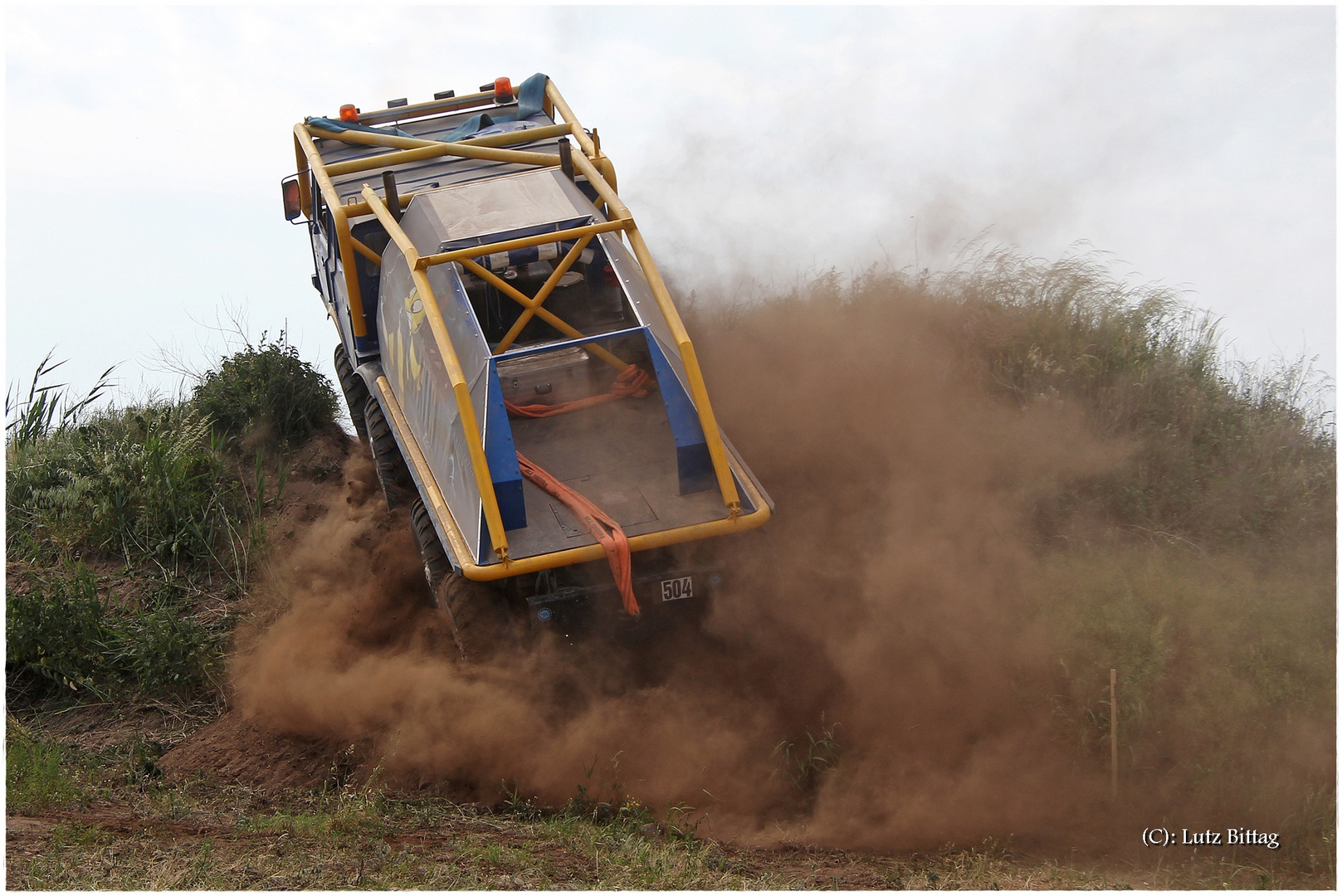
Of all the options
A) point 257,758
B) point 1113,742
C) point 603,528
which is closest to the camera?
point 1113,742

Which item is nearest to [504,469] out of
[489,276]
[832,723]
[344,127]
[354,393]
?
[489,276]

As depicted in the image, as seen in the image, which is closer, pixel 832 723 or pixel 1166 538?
pixel 832 723

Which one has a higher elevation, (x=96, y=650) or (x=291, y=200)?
(x=291, y=200)

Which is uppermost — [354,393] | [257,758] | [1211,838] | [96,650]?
[354,393]

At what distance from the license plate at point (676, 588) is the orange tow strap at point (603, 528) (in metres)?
0.17

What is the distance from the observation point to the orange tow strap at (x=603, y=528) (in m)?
5.61

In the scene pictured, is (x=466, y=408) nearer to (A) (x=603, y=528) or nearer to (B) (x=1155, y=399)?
(A) (x=603, y=528)

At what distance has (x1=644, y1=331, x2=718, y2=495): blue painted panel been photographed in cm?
599

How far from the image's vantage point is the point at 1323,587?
21.8 ft

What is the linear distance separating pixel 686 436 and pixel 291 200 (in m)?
5.01

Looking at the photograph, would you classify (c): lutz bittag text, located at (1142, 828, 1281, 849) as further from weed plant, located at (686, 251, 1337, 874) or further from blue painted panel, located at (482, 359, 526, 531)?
blue painted panel, located at (482, 359, 526, 531)

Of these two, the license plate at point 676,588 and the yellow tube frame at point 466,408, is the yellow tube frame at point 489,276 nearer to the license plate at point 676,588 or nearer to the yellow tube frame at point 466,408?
the yellow tube frame at point 466,408

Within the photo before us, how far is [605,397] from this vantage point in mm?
6609

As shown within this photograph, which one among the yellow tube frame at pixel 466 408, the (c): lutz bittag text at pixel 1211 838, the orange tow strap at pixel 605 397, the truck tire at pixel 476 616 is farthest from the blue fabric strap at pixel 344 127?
the (c): lutz bittag text at pixel 1211 838
